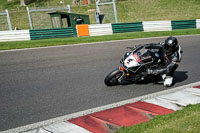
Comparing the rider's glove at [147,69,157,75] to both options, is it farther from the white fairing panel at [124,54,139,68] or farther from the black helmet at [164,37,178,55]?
the black helmet at [164,37,178,55]

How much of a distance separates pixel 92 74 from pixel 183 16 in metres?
30.1

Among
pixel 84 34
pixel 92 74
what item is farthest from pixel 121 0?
pixel 92 74

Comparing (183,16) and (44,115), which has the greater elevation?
(183,16)

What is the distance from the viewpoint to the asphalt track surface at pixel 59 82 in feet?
17.5

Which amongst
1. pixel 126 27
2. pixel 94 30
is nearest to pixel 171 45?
pixel 94 30

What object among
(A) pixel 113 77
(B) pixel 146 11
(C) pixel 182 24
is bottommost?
(A) pixel 113 77

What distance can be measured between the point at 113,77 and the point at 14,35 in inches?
472

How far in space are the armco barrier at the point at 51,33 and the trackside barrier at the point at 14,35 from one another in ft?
1.37

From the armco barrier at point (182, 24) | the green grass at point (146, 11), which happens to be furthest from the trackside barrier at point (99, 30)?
the green grass at point (146, 11)

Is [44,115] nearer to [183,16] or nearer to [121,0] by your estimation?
[183,16]

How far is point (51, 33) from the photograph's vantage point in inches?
703

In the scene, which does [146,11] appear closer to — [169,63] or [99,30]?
[99,30]

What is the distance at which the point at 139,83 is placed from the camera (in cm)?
721

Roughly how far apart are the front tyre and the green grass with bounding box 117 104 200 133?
247cm
